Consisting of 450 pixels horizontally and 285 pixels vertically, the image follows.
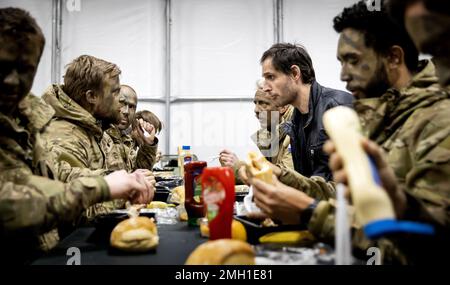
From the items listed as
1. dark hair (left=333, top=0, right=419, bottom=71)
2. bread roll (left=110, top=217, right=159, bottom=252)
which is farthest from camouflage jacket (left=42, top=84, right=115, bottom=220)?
dark hair (left=333, top=0, right=419, bottom=71)

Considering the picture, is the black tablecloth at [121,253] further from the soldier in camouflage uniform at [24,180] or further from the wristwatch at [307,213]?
the wristwatch at [307,213]

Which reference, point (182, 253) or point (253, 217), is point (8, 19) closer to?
point (182, 253)

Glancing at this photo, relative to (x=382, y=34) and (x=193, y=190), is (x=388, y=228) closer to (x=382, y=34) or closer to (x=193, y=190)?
(x=382, y=34)

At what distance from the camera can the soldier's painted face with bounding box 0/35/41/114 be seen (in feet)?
4.80

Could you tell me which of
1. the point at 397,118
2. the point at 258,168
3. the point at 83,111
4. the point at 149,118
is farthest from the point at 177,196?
the point at 149,118

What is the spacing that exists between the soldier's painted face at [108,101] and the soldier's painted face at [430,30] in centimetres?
234

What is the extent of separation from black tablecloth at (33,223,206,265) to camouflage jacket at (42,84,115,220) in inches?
31.9

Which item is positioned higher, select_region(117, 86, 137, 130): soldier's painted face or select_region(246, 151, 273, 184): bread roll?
select_region(117, 86, 137, 130): soldier's painted face

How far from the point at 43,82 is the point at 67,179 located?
575 cm

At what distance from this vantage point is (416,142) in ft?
4.39

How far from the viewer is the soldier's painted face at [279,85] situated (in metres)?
3.43

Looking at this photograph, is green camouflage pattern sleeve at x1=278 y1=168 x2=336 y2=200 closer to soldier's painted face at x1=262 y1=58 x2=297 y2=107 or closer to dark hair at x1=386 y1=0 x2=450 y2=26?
dark hair at x1=386 y1=0 x2=450 y2=26
